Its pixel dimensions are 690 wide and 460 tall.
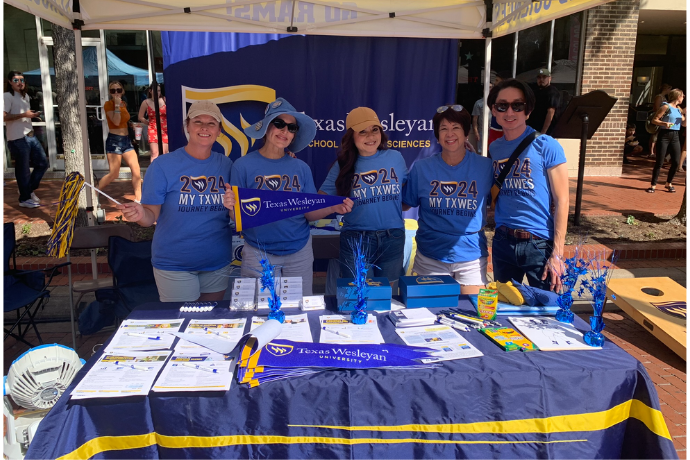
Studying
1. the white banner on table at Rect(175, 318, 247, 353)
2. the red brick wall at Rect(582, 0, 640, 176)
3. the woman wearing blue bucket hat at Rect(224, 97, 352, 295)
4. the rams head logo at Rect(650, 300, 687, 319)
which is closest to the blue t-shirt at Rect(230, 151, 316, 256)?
the woman wearing blue bucket hat at Rect(224, 97, 352, 295)

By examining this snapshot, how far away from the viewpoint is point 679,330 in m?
4.04

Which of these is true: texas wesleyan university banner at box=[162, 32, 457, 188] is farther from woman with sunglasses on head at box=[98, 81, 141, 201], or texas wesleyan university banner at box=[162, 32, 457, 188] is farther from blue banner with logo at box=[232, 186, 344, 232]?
woman with sunglasses on head at box=[98, 81, 141, 201]

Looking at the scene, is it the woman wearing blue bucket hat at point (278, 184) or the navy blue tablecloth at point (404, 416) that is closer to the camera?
the navy blue tablecloth at point (404, 416)

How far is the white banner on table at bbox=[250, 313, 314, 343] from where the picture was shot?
243cm

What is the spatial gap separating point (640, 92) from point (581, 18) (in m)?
8.46

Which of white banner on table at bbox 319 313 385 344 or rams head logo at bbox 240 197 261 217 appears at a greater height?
rams head logo at bbox 240 197 261 217

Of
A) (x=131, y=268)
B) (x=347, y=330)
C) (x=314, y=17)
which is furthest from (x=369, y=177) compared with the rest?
(x=131, y=268)

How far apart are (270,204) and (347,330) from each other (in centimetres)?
95

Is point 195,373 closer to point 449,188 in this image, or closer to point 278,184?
point 278,184

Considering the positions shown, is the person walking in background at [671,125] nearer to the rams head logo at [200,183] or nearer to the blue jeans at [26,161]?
the rams head logo at [200,183]

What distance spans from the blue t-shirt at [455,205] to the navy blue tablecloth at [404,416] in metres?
1.03

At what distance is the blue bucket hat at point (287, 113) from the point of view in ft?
10.3

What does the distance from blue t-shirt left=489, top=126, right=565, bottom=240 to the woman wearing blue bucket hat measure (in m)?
1.02

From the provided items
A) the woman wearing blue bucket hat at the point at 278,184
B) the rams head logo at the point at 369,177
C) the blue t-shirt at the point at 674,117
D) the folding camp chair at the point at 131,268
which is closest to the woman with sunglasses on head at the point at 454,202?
the rams head logo at the point at 369,177
